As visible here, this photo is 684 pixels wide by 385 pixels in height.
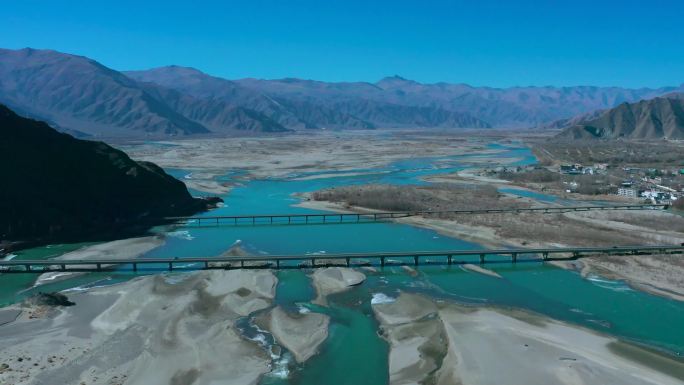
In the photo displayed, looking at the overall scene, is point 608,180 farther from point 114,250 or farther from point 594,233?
point 114,250

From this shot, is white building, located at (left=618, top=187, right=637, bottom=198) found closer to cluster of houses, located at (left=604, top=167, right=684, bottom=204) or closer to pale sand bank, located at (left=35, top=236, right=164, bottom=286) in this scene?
cluster of houses, located at (left=604, top=167, right=684, bottom=204)

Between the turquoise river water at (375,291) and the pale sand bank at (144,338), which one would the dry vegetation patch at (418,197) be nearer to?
the turquoise river water at (375,291)

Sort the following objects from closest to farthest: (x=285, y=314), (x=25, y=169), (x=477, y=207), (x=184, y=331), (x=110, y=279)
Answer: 1. (x=184, y=331)
2. (x=285, y=314)
3. (x=110, y=279)
4. (x=25, y=169)
5. (x=477, y=207)

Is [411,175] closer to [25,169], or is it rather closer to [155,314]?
[25,169]

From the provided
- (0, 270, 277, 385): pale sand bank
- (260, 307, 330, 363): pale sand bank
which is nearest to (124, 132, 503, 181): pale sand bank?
(0, 270, 277, 385): pale sand bank

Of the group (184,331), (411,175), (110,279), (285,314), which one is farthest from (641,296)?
(411,175)

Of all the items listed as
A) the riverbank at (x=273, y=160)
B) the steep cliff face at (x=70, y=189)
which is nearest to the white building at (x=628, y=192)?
the riverbank at (x=273, y=160)
